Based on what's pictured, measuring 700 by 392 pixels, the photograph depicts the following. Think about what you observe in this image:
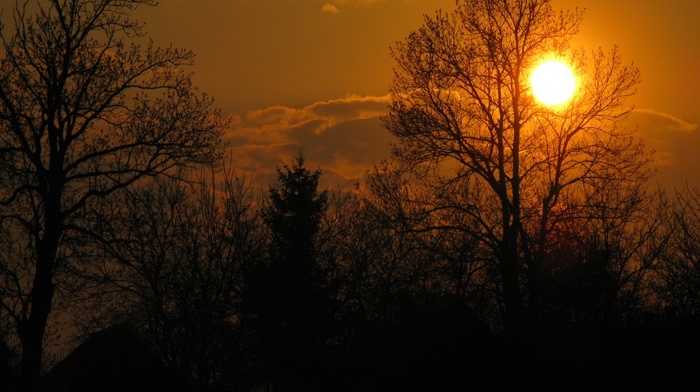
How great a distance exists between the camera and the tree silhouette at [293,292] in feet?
93.9

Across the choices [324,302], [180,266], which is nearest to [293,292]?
[324,302]

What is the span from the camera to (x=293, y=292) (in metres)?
31.3

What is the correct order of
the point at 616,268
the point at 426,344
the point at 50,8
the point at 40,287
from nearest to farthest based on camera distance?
the point at 40,287
the point at 50,8
the point at 426,344
the point at 616,268

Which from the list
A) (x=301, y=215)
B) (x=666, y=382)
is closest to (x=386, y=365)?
(x=666, y=382)

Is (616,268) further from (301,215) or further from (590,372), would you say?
(590,372)

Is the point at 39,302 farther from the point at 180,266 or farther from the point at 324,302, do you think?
the point at 324,302

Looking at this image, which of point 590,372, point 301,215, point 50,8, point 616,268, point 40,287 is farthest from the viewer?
point 616,268

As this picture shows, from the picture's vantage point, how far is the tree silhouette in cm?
2862

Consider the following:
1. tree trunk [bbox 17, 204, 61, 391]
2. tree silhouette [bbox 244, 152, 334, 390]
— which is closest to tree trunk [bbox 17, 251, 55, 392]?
tree trunk [bbox 17, 204, 61, 391]

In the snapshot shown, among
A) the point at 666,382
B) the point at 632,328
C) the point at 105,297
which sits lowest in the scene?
the point at 666,382

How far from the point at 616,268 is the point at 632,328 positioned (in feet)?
55.3

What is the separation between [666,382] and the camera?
68.8ft

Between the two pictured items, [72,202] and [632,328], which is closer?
[72,202]

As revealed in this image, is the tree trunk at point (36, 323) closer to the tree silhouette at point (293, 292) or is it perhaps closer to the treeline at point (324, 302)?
the treeline at point (324, 302)
